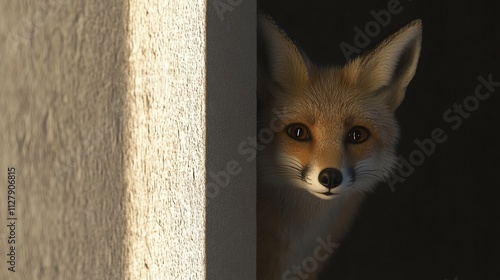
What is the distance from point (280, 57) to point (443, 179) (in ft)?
3.65

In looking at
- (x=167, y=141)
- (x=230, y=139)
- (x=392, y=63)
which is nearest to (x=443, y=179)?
(x=392, y=63)

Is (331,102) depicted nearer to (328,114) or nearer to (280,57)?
(328,114)

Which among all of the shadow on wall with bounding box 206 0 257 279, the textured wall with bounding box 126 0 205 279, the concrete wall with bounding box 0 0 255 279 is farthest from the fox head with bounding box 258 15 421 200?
the concrete wall with bounding box 0 0 255 279

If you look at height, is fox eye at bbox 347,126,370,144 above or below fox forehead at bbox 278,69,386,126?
below

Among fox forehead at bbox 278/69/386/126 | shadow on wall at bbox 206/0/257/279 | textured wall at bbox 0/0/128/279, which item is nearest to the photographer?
textured wall at bbox 0/0/128/279

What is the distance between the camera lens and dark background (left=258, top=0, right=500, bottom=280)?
2.43 metres

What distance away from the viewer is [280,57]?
5.48ft

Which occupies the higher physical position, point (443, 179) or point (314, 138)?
point (314, 138)

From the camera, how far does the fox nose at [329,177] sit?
1.52 meters

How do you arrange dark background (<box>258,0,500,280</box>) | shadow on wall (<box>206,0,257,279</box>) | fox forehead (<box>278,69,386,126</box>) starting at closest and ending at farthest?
1. shadow on wall (<box>206,0,257,279</box>)
2. fox forehead (<box>278,69,386,126</box>)
3. dark background (<box>258,0,500,280</box>)

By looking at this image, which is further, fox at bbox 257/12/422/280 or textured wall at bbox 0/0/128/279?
fox at bbox 257/12/422/280

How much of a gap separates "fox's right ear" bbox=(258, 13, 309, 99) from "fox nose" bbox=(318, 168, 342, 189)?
0.93 feet

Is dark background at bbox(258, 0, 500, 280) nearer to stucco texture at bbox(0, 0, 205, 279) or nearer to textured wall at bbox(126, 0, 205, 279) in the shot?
textured wall at bbox(126, 0, 205, 279)

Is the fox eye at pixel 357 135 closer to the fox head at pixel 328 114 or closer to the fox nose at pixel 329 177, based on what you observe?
the fox head at pixel 328 114
